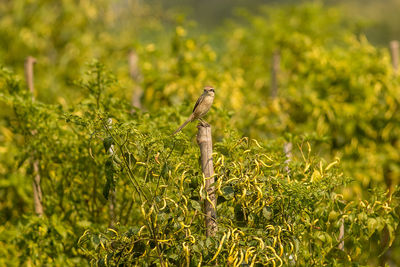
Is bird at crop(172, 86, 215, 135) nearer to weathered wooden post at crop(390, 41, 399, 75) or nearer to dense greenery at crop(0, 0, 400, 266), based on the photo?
dense greenery at crop(0, 0, 400, 266)

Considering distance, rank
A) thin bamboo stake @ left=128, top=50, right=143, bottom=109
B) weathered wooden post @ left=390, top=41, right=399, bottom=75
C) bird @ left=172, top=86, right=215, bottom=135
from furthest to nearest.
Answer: weathered wooden post @ left=390, top=41, right=399, bottom=75
thin bamboo stake @ left=128, top=50, right=143, bottom=109
bird @ left=172, top=86, right=215, bottom=135

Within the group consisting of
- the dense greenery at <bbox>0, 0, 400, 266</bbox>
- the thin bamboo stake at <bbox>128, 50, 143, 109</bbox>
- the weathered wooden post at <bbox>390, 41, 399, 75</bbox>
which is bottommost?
the dense greenery at <bbox>0, 0, 400, 266</bbox>

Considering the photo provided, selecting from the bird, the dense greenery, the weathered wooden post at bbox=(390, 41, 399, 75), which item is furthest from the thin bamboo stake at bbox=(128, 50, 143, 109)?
the weathered wooden post at bbox=(390, 41, 399, 75)

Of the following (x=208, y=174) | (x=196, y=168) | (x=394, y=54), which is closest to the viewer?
(x=208, y=174)

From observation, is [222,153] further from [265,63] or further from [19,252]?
[265,63]

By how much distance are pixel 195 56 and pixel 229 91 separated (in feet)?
1.85

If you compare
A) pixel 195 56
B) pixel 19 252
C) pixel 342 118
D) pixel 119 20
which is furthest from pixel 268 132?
pixel 119 20

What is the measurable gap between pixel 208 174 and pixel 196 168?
15 centimetres

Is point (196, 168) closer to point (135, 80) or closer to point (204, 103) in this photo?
point (204, 103)

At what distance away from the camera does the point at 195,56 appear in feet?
12.3

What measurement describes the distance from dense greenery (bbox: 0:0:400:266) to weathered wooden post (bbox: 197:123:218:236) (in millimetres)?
33

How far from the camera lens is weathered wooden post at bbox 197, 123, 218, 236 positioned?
1505 millimetres

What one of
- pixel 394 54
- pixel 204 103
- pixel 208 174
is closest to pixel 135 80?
pixel 204 103

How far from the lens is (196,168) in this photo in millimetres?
1648
